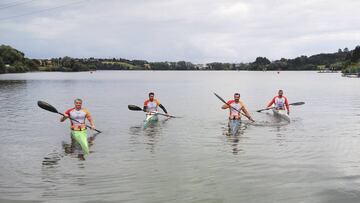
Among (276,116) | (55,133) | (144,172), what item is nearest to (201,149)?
(144,172)

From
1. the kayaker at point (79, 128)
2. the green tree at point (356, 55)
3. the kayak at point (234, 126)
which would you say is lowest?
the kayak at point (234, 126)

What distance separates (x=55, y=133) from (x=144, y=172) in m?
12.2

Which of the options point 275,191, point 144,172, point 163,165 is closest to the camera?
point 275,191

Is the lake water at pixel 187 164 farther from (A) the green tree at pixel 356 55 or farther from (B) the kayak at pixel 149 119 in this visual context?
(A) the green tree at pixel 356 55

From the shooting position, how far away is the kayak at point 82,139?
19405mm

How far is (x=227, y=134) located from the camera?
2506cm

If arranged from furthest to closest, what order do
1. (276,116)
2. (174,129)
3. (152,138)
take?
(276,116)
(174,129)
(152,138)

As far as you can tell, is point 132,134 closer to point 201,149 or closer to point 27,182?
point 201,149

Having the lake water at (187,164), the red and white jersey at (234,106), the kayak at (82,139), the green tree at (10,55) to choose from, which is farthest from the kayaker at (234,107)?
the green tree at (10,55)

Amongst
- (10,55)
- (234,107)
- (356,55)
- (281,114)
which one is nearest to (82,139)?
(234,107)

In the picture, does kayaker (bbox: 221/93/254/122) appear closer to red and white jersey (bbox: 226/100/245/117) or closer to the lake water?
red and white jersey (bbox: 226/100/245/117)

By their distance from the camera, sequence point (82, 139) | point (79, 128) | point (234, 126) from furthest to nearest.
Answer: point (234, 126), point (79, 128), point (82, 139)

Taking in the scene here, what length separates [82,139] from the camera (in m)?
19.7

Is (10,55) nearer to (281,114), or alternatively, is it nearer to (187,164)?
(281,114)
